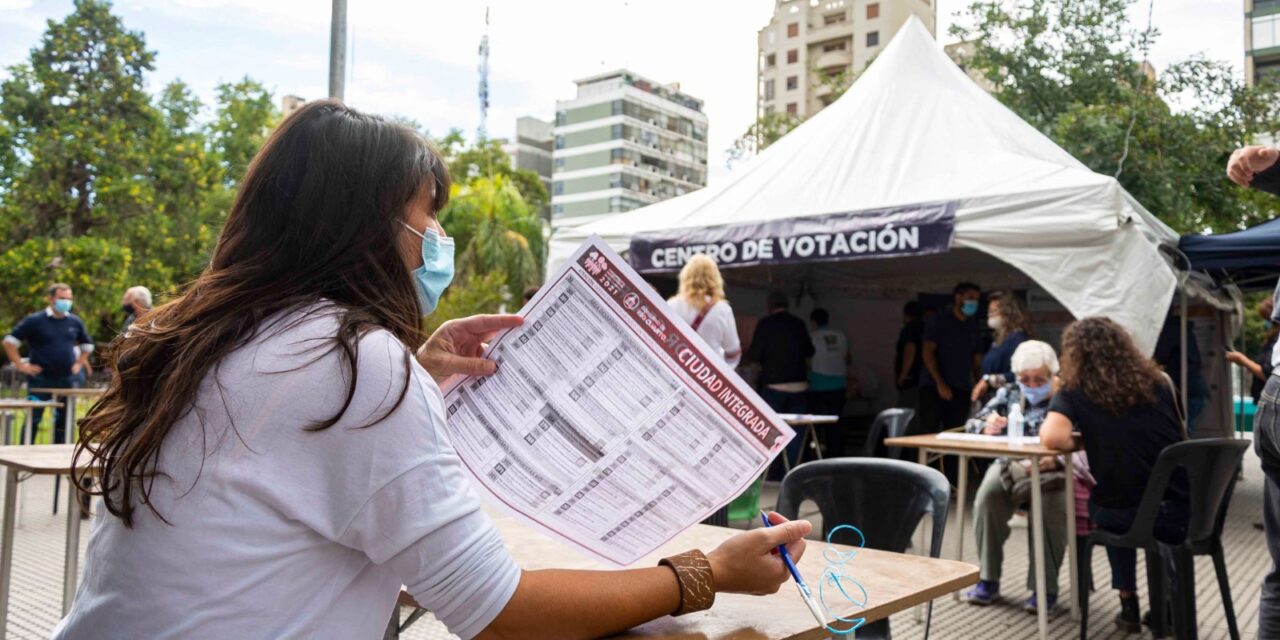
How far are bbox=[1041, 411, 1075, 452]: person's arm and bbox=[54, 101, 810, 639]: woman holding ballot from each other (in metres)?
3.45

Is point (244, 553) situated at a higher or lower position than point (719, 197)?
lower

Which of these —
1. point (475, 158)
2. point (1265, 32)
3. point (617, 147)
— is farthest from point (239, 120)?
point (617, 147)

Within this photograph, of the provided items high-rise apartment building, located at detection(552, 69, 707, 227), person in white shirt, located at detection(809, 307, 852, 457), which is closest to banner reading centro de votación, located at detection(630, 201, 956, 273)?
person in white shirt, located at detection(809, 307, 852, 457)

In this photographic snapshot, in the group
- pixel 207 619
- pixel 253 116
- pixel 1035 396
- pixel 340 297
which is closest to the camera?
pixel 207 619

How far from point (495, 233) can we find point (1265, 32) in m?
21.7

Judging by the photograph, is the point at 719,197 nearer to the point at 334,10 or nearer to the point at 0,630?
the point at 334,10

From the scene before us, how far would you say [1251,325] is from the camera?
87.0 feet

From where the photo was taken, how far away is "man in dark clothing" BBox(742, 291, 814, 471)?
8273 millimetres

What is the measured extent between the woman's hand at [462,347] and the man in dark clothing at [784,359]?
275 inches

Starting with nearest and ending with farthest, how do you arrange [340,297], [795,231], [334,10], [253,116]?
[340,297], [334,10], [795,231], [253,116]

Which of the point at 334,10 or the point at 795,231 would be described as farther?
the point at 795,231

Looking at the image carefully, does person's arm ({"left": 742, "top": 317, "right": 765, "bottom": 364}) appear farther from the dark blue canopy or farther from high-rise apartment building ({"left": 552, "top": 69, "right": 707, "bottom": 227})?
high-rise apartment building ({"left": 552, "top": 69, "right": 707, "bottom": 227})

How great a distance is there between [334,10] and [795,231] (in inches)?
150

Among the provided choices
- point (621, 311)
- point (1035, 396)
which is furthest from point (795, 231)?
point (621, 311)
